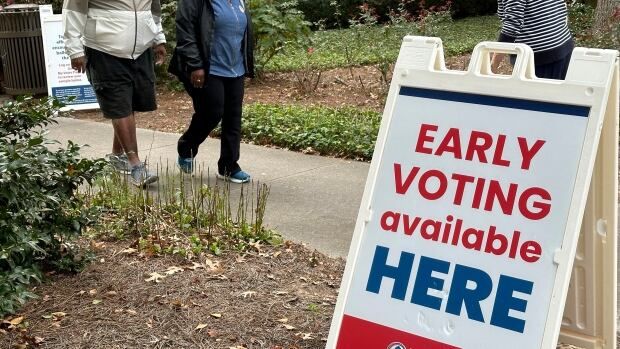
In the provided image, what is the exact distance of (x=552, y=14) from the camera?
5.53 meters

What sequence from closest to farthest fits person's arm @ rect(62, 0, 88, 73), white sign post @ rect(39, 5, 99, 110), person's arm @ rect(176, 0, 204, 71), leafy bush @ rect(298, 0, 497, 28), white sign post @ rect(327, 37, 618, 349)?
1. white sign post @ rect(327, 37, 618, 349)
2. person's arm @ rect(176, 0, 204, 71)
3. person's arm @ rect(62, 0, 88, 73)
4. white sign post @ rect(39, 5, 99, 110)
5. leafy bush @ rect(298, 0, 497, 28)

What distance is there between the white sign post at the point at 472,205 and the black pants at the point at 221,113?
3.03m

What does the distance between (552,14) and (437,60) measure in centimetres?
299

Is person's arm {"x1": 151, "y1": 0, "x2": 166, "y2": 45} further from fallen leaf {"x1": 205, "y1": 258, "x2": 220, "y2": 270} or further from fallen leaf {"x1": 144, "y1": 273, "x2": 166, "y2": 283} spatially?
fallen leaf {"x1": 144, "y1": 273, "x2": 166, "y2": 283}

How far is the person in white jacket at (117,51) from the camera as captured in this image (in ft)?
19.0

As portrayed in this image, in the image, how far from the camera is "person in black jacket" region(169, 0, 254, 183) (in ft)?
18.5

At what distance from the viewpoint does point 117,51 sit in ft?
19.1

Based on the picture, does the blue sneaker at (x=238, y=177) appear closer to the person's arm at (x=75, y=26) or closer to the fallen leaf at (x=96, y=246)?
the person's arm at (x=75, y=26)

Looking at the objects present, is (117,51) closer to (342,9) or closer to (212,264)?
(212,264)

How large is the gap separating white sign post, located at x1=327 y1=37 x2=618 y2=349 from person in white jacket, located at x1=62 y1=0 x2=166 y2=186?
10.3 ft

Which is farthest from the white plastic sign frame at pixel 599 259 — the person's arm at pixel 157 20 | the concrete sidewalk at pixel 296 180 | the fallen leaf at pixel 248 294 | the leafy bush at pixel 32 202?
the person's arm at pixel 157 20

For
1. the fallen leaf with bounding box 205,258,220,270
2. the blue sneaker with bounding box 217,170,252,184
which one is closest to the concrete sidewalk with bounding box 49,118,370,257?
the blue sneaker with bounding box 217,170,252,184

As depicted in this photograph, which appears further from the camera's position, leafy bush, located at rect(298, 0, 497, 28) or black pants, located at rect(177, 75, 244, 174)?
leafy bush, located at rect(298, 0, 497, 28)

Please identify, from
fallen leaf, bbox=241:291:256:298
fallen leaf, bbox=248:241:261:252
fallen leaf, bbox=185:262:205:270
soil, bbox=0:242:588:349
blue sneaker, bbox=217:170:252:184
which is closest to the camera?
soil, bbox=0:242:588:349
